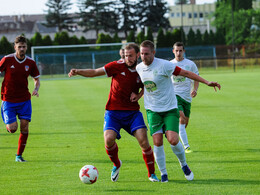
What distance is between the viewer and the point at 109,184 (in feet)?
23.1

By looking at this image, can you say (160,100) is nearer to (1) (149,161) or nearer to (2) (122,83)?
(2) (122,83)

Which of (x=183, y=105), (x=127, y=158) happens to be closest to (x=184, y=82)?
(x=183, y=105)

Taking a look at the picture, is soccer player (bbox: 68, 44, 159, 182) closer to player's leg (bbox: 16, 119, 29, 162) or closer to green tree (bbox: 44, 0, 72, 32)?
player's leg (bbox: 16, 119, 29, 162)

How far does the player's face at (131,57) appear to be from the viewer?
22.8ft

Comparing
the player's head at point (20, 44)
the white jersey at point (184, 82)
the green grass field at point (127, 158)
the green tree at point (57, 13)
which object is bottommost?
the green grass field at point (127, 158)

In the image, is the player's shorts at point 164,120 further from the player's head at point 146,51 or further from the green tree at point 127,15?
the green tree at point 127,15

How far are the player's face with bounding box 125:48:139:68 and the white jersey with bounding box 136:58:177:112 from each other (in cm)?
10

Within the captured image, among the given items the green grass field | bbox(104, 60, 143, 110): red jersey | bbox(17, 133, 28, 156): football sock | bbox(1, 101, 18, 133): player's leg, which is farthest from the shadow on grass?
bbox(1, 101, 18, 133): player's leg

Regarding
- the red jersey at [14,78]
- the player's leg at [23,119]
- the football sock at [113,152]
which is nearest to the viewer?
the football sock at [113,152]

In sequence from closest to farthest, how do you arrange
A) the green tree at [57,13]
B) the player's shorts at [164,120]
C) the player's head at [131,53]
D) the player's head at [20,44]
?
the player's head at [131,53] → the player's shorts at [164,120] → the player's head at [20,44] → the green tree at [57,13]

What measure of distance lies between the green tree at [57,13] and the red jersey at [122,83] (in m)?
89.2

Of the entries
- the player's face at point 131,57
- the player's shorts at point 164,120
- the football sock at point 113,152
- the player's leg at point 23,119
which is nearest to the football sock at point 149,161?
the player's shorts at point 164,120

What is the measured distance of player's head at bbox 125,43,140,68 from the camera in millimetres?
6949

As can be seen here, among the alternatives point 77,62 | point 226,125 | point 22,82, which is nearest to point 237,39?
point 77,62
